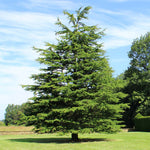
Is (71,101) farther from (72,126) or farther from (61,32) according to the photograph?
(61,32)

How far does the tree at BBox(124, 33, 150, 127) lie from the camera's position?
1612 inches

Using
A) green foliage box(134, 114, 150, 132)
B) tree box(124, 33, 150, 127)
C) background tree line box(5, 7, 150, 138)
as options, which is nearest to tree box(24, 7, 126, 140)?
background tree line box(5, 7, 150, 138)

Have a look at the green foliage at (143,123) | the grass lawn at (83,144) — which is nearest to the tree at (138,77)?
the green foliage at (143,123)

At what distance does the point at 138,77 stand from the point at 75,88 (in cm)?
2721

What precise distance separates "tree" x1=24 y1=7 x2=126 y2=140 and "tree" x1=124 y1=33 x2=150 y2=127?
24.4m

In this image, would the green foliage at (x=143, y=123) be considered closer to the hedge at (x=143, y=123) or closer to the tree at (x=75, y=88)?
the hedge at (x=143, y=123)

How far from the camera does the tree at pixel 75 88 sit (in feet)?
54.6

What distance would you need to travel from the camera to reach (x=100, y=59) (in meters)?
18.6

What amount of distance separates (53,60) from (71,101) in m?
3.73

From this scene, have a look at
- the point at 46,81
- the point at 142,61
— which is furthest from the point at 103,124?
the point at 142,61

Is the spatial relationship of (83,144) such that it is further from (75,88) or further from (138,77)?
(138,77)

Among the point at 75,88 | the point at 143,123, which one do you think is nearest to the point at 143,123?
the point at 143,123

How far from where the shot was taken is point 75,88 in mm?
17562

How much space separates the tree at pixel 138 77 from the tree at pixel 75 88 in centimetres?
2439
